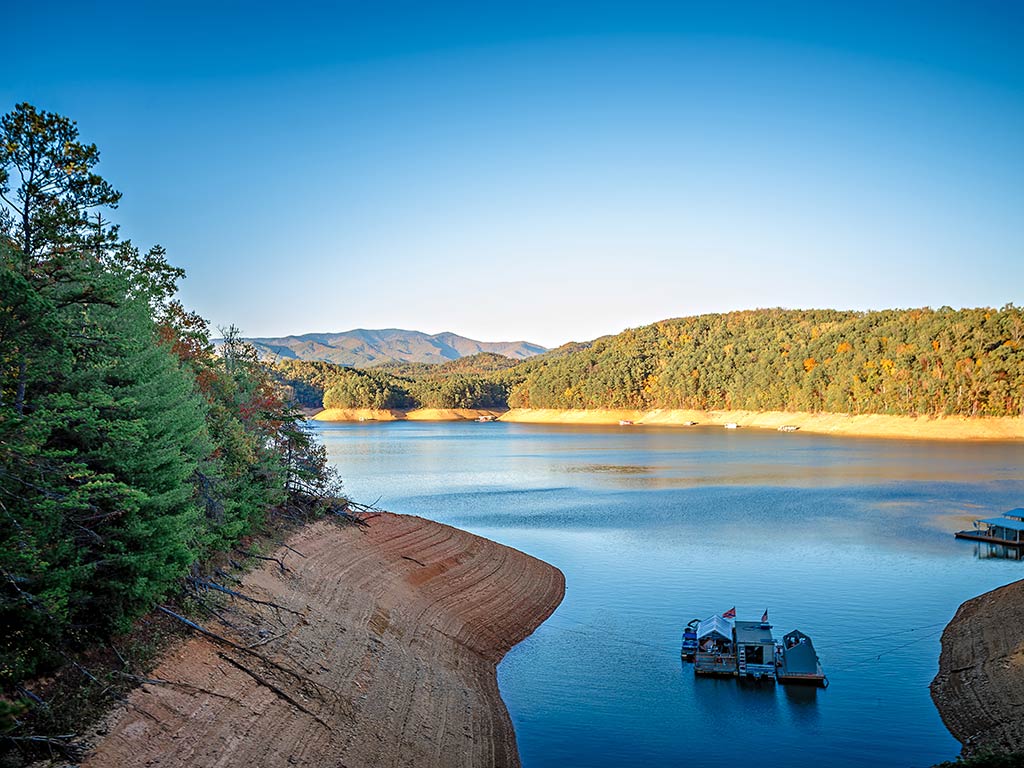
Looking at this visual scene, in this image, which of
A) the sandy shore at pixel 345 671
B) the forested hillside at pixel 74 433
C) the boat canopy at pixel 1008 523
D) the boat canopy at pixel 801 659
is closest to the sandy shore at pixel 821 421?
the boat canopy at pixel 1008 523

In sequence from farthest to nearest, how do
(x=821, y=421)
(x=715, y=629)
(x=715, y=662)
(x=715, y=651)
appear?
1. (x=821, y=421)
2. (x=715, y=629)
3. (x=715, y=651)
4. (x=715, y=662)

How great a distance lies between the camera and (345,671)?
1581 cm

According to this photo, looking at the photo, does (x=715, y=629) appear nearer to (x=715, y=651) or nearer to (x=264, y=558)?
(x=715, y=651)

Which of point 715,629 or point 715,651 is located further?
point 715,629

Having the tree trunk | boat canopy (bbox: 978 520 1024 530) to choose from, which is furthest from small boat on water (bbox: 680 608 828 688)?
boat canopy (bbox: 978 520 1024 530)

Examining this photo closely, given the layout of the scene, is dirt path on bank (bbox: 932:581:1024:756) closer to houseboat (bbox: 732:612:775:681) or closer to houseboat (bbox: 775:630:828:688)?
houseboat (bbox: 775:630:828:688)

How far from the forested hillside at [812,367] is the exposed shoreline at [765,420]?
1954 millimetres

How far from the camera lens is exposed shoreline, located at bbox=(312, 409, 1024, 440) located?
9900cm

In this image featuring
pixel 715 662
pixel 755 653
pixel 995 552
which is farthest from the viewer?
pixel 995 552

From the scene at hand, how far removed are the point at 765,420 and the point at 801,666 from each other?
126m

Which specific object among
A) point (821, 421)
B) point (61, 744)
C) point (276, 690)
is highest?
point (821, 421)

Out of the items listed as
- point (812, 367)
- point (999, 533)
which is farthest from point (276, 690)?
point (812, 367)

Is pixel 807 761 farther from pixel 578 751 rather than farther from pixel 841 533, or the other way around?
pixel 841 533

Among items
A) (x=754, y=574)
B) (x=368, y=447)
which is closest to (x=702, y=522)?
(x=754, y=574)
